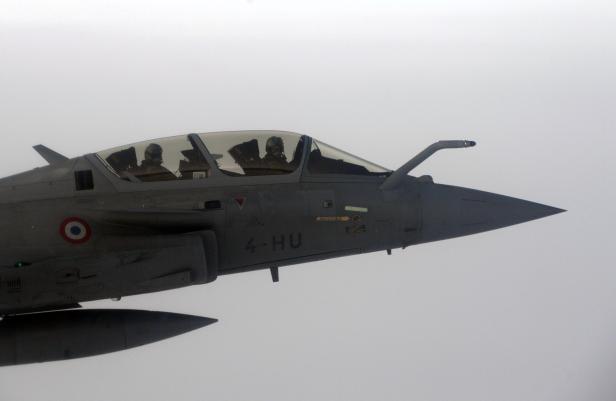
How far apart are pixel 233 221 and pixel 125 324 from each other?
1.60 meters

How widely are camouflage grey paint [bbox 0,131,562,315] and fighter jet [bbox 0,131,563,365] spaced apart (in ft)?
0.04

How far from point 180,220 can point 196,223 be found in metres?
0.18

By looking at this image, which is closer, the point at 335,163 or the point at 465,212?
the point at 465,212

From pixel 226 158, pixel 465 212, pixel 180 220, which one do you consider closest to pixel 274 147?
pixel 226 158

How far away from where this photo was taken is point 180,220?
7.16 metres

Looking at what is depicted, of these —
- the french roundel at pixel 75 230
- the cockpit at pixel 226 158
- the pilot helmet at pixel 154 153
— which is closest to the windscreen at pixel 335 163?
the cockpit at pixel 226 158

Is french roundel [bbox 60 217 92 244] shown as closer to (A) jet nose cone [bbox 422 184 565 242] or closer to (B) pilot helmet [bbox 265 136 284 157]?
(B) pilot helmet [bbox 265 136 284 157]

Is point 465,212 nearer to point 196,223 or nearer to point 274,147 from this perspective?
point 274,147

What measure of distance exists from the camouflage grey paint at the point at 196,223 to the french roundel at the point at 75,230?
0.02m

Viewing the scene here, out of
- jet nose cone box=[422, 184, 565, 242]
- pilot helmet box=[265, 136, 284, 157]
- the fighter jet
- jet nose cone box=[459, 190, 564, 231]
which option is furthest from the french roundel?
jet nose cone box=[459, 190, 564, 231]

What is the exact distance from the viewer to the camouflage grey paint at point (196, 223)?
6695 millimetres

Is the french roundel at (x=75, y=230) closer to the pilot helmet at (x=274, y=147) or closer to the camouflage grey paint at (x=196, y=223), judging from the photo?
the camouflage grey paint at (x=196, y=223)

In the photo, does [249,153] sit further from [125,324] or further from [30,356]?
[30,356]

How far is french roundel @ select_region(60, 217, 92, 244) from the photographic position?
701 centimetres
